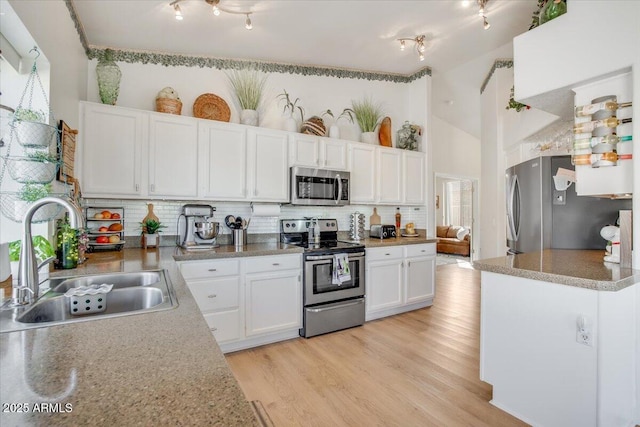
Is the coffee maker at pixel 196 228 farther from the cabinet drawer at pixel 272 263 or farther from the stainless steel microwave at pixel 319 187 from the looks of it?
the stainless steel microwave at pixel 319 187

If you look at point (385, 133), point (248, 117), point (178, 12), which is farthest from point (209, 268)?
point (385, 133)

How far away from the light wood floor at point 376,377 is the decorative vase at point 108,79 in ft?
8.22

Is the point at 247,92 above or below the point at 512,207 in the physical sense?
above

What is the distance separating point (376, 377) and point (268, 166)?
7.20ft

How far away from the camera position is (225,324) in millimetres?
2670

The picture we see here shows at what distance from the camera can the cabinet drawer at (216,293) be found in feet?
8.39

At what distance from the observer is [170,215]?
10.0ft

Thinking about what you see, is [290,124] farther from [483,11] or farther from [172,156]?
[483,11]

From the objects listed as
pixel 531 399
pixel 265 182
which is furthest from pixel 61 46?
pixel 531 399

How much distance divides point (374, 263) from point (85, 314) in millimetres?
2769

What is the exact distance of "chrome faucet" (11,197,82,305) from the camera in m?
1.08

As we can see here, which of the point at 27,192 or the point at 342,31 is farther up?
the point at 342,31

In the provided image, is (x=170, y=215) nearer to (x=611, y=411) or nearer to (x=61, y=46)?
(x=61, y=46)

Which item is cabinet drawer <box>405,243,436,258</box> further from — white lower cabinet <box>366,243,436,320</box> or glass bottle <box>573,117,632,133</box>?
glass bottle <box>573,117,632,133</box>
